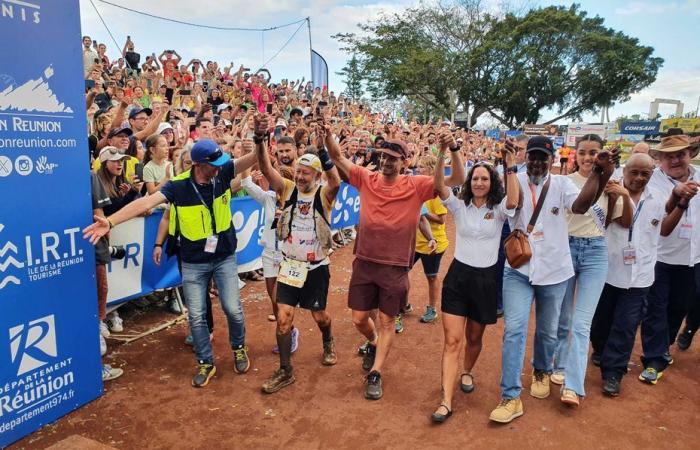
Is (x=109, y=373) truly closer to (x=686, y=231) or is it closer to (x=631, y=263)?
(x=631, y=263)

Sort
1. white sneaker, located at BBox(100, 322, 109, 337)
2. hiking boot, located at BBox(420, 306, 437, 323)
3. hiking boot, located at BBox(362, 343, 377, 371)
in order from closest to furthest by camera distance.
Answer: hiking boot, located at BBox(362, 343, 377, 371)
white sneaker, located at BBox(100, 322, 109, 337)
hiking boot, located at BBox(420, 306, 437, 323)

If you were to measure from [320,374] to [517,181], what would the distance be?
2544 mm

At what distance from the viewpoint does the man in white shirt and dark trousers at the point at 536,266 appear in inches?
151

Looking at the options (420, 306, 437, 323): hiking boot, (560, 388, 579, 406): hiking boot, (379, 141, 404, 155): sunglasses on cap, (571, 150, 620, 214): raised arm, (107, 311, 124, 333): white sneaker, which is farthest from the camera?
(420, 306, 437, 323): hiking boot

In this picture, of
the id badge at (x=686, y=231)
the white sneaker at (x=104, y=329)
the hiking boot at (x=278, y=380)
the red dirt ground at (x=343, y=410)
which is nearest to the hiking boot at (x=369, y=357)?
the red dirt ground at (x=343, y=410)

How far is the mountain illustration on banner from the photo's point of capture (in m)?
3.18

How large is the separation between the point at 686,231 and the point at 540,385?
221cm

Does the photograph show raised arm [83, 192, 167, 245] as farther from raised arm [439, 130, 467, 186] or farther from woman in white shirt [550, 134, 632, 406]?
woman in white shirt [550, 134, 632, 406]

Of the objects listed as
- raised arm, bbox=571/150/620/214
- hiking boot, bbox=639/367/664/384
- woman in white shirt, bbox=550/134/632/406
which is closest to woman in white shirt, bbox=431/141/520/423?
raised arm, bbox=571/150/620/214

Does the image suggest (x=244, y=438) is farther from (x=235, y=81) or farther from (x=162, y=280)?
(x=235, y=81)

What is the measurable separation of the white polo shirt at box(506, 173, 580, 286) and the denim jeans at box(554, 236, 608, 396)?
293 millimetres

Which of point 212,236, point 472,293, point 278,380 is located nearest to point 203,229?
point 212,236

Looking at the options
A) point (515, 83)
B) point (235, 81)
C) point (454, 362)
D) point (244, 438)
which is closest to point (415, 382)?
point (454, 362)

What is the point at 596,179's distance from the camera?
352cm
